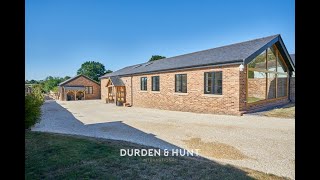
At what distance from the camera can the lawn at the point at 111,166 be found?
4.04 meters

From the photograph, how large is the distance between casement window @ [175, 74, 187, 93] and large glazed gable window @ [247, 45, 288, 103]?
480 centimetres

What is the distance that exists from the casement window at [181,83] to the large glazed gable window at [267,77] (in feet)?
15.7

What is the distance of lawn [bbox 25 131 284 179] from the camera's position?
4043mm

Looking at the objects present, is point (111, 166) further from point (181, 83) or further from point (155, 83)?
point (155, 83)

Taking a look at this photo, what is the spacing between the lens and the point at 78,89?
114 ft

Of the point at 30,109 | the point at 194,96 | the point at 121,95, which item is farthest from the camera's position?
the point at 121,95

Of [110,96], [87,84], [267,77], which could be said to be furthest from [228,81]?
[87,84]

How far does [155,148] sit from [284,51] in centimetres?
1547

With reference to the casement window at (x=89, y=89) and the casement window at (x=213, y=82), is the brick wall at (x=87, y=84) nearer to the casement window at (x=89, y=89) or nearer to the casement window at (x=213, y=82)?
the casement window at (x=89, y=89)

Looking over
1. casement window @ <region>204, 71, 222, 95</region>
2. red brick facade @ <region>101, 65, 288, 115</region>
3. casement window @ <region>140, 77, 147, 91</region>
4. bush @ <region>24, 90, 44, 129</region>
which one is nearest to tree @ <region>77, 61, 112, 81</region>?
casement window @ <region>140, 77, 147, 91</region>

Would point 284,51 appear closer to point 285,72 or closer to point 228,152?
point 285,72

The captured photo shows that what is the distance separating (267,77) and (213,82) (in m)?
4.88

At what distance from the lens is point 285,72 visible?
57.1ft
